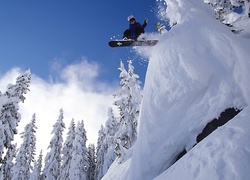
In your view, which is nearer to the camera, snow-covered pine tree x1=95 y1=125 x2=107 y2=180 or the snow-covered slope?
the snow-covered slope

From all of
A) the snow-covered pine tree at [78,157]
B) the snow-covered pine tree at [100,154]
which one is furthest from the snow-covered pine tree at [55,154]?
the snow-covered pine tree at [100,154]

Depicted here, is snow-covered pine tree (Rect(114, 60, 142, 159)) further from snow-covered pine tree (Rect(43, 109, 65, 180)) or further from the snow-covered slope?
snow-covered pine tree (Rect(43, 109, 65, 180))

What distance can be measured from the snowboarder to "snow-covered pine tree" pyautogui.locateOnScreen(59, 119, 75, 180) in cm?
3254

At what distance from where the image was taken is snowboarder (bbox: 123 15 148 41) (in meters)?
10.9

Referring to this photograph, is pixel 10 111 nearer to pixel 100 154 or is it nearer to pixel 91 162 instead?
pixel 100 154

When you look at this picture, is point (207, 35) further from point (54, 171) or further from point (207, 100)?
point (54, 171)

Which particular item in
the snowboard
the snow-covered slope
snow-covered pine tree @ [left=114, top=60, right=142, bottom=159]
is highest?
snow-covered pine tree @ [left=114, top=60, right=142, bottom=159]

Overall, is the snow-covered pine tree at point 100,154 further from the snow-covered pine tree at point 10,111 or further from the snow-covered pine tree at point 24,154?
the snow-covered pine tree at point 10,111

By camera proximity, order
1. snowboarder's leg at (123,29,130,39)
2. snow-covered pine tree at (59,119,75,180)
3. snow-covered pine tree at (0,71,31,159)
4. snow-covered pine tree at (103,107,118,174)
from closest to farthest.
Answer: snowboarder's leg at (123,29,130,39) → snow-covered pine tree at (0,71,31,159) → snow-covered pine tree at (103,107,118,174) → snow-covered pine tree at (59,119,75,180)

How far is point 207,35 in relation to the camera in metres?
8.08

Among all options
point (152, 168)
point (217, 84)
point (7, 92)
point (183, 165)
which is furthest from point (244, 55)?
point (7, 92)

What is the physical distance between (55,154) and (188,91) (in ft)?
123

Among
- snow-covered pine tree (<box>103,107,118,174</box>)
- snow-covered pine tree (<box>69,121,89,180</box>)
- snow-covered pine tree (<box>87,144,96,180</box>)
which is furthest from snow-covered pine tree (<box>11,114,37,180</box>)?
snow-covered pine tree (<box>87,144,96,180</box>)

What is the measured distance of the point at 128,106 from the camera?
2439cm
